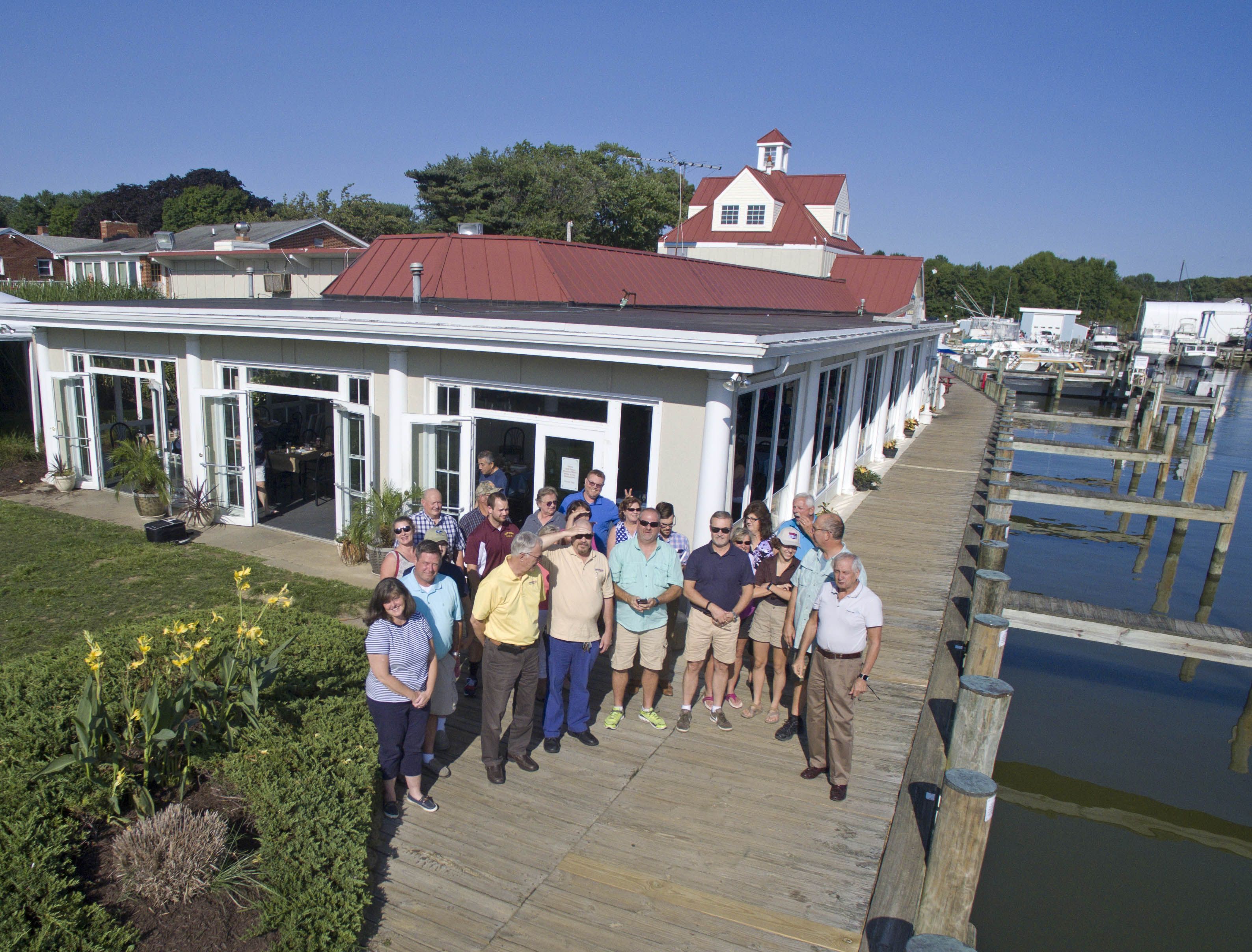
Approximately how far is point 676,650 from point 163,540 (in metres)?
7.34

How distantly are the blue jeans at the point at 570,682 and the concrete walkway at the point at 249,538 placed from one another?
440 cm

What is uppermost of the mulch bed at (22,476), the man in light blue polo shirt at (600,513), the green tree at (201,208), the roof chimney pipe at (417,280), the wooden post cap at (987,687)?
the green tree at (201,208)

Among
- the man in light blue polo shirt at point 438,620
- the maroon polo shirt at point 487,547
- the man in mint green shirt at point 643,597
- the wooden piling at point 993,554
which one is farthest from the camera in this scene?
the wooden piling at point 993,554

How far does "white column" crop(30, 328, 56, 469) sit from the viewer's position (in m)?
13.5

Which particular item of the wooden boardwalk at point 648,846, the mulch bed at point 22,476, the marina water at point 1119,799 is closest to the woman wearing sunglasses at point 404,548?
the wooden boardwalk at point 648,846

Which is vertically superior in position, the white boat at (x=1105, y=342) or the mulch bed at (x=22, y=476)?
the white boat at (x=1105, y=342)

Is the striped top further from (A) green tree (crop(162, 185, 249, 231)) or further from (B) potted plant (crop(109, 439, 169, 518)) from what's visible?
(A) green tree (crop(162, 185, 249, 231))

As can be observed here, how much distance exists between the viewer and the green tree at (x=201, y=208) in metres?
70.2

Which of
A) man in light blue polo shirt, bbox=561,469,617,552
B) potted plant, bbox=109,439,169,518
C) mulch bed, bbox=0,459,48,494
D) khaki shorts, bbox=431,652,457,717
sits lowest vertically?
mulch bed, bbox=0,459,48,494

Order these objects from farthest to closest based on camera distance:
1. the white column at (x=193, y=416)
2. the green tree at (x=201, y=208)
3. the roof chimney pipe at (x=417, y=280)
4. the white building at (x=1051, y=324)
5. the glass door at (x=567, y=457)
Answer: the white building at (x=1051, y=324) → the green tree at (x=201, y=208) → the roof chimney pipe at (x=417, y=280) → the white column at (x=193, y=416) → the glass door at (x=567, y=457)

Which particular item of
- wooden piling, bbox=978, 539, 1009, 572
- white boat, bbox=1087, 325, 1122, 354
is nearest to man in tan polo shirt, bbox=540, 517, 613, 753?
wooden piling, bbox=978, 539, 1009, 572

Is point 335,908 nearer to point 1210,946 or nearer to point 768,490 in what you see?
point 1210,946

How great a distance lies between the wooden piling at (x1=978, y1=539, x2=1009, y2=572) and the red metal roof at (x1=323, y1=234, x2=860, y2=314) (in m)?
7.52

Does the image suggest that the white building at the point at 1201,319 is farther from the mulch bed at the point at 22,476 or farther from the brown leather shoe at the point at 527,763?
the brown leather shoe at the point at 527,763
